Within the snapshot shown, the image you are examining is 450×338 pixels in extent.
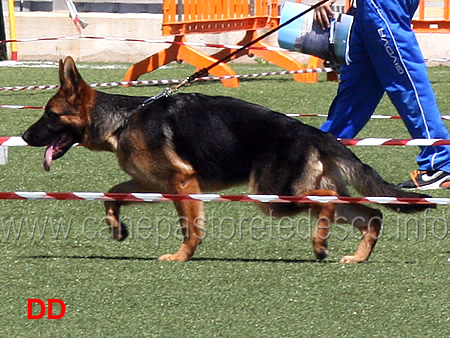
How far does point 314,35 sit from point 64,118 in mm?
2009

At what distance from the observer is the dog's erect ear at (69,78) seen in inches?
203

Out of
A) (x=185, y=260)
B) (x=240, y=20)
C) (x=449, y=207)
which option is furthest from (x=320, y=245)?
(x=240, y=20)

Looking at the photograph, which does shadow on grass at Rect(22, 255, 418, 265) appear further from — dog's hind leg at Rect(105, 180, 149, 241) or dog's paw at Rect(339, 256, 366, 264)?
dog's hind leg at Rect(105, 180, 149, 241)

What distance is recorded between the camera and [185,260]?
5094 mm

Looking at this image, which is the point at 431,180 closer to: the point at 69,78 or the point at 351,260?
the point at 351,260

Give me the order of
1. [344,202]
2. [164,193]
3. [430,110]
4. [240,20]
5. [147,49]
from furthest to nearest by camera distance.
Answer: [147,49] < [240,20] < [430,110] < [164,193] < [344,202]

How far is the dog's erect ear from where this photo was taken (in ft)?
16.9

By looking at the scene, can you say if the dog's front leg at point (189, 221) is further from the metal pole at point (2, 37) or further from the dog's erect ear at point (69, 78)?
the metal pole at point (2, 37)

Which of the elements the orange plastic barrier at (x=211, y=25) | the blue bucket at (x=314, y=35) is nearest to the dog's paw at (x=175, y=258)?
the blue bucket at (x=314, y=35)

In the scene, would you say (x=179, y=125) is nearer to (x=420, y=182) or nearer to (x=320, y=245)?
(x=320, y=245)

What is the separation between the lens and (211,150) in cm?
517

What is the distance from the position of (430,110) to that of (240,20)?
604cm

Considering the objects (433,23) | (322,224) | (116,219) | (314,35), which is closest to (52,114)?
(116,219)

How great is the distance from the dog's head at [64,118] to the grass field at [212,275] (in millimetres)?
520
